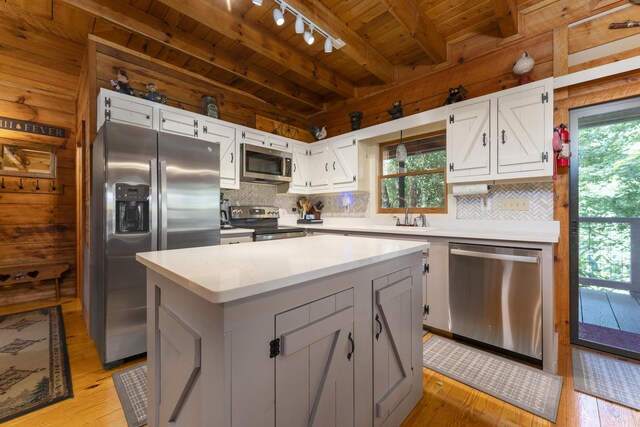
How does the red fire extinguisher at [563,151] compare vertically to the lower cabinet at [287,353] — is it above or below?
above

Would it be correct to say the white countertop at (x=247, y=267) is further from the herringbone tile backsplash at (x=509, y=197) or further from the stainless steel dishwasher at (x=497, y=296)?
the herringbone tile backsplash at (x=509, y=197)

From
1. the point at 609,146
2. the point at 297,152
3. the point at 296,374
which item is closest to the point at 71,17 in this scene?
the point at 297,152

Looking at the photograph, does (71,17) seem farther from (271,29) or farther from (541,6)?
(541,6)

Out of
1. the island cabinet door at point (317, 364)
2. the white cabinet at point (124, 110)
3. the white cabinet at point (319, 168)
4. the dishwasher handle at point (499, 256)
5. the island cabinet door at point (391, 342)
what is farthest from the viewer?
the white cabinet at point (319, 168)

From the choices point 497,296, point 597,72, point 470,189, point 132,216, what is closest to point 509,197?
point 470,189

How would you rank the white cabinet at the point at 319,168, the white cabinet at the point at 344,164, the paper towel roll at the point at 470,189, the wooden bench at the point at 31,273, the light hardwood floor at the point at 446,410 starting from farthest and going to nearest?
the white cabinet at the point at 319,168 < the white cabinet at the point at 344,164 < the wooden bench at the point at 31,273 < the paper towel roll at the point at 470,189 < the light hardwood floor at the point at 446,410

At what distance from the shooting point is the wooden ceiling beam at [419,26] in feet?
7.49

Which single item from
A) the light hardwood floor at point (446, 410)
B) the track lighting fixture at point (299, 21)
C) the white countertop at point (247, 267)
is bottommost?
the light hardwood floor at point (446, 410)

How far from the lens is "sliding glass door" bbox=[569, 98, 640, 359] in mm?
2139

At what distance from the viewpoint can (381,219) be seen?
3.72 meters

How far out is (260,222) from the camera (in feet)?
11.9

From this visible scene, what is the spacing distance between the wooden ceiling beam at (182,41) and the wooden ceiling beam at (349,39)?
1.25 m

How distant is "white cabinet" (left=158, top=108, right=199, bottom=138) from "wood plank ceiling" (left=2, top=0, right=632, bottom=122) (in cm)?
68

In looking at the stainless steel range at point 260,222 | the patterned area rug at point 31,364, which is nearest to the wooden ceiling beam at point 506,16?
the stainless steel range at point 260,222
